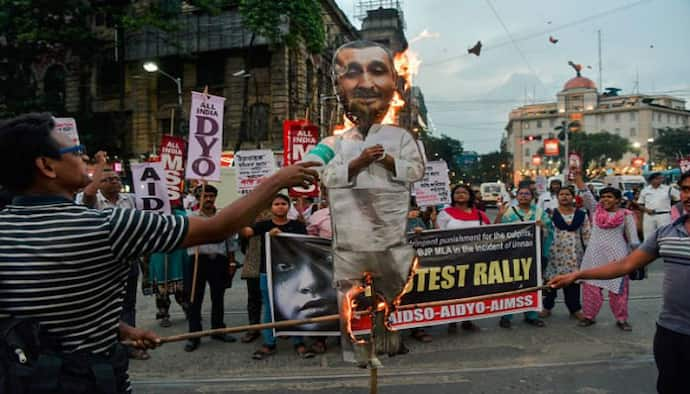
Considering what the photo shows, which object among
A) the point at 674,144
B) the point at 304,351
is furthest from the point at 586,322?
the point at 674,144

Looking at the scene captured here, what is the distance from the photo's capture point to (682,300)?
323 cm

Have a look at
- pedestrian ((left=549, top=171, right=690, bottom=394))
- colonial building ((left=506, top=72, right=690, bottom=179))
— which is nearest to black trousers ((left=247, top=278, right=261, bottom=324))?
pedestrian ((left=549, top=171, right=690, bottom=394))

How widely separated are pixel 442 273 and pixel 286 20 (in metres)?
21.2

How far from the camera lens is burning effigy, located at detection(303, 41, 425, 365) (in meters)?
3.08

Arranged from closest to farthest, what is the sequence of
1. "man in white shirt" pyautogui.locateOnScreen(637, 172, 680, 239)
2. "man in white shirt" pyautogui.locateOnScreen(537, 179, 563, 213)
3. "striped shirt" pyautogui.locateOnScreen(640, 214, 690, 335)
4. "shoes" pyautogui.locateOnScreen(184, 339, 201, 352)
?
"striped shirt" pyautogui.locateOnScreen(640, 214, 690, 335), "shoes" pyautogui.locateOnScreen(184, 339, 201, 352), "man in white shirt" pyautogui.locateOnScreen(637, 172, 680, 239), "man in white shirt" pyautogui.locateOnScreen(537, 179, 563, 213)

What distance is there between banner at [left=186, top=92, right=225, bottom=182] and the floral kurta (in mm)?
4866

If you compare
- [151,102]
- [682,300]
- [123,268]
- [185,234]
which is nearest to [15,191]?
[123,268]

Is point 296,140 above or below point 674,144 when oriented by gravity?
below

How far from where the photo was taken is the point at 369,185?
3098 mm

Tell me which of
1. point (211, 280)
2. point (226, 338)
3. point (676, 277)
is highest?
point (676, 277)

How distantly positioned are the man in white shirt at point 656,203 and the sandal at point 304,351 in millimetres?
8327

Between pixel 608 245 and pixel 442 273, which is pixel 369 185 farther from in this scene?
pixel 608 245

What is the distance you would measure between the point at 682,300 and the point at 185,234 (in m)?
2.98

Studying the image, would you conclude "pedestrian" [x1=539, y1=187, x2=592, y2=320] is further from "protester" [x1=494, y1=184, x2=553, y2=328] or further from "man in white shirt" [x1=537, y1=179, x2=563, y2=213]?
"man in white shirt" [x1=537, y1=179, x2=563, y2=213]
